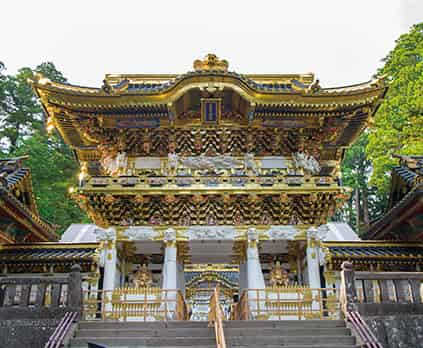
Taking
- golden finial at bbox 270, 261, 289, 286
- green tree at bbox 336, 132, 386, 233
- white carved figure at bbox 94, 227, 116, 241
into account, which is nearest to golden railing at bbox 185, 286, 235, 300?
golden finial at bbox 270, 261, 289, 286

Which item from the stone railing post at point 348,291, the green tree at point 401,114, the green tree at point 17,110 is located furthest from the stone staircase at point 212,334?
the green tree at point 17,110

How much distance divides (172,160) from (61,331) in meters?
7.87

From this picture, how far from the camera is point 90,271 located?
47.3 feet

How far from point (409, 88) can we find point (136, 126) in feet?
44.4

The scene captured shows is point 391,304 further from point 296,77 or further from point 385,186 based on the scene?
point 385,186

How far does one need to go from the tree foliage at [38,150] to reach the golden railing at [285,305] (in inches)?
734

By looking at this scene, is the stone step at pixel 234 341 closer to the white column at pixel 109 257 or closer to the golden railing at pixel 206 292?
the white column at pixel 109 257

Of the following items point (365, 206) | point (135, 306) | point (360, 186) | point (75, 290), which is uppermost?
point (360, 186)

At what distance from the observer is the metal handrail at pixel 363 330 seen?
8.13 meters

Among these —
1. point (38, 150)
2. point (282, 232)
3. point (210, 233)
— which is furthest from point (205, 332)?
point (38, 150)

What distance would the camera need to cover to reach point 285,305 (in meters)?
13.0

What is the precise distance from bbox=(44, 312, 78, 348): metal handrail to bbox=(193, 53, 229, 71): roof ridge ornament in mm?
9429

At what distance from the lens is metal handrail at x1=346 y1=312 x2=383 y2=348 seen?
26.7ft

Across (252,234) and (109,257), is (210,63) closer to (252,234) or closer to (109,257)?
(252,234)
